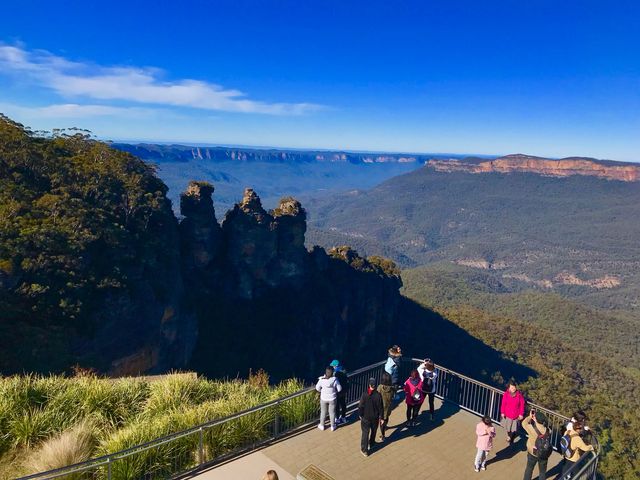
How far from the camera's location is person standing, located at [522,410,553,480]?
9.58m

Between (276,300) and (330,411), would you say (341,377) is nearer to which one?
(330,411)

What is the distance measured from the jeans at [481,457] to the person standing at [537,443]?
3.03 ft

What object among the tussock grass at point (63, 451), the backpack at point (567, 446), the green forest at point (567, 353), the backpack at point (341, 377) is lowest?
the green forest at point (567, 353)

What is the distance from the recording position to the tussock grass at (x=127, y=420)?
8.81 meters

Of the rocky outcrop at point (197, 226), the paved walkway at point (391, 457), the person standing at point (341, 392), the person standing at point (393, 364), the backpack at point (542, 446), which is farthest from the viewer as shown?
the rocky outcrop at point (197, 226)

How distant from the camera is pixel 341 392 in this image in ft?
38.5

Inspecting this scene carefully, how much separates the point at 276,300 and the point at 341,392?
44887 millimetres

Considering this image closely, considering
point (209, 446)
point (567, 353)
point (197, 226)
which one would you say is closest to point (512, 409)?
point (209, 446)

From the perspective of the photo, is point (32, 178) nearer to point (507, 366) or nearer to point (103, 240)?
point (103, 240)

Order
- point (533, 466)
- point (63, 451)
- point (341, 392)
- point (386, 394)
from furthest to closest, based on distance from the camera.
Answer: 1. point (341, 392)
2. point (386, 394)
3. point (533, 466)
4. point (63, 451)

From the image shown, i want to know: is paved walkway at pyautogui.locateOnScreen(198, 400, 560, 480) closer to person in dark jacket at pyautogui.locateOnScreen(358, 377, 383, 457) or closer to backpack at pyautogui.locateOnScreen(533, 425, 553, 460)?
person in dark jacket at pyautogui.locateOnScreen(358, 377, 383, 457)

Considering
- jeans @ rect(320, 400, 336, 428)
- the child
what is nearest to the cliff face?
jeans @ rect(320, 400, 336, 428)

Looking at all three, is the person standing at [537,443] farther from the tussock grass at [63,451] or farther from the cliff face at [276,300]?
the cliff face at [276,300]

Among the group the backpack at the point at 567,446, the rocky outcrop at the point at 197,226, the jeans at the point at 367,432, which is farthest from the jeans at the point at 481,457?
the rocky outcrop at the point at 197,226
